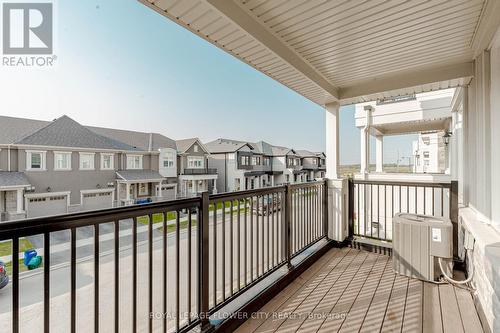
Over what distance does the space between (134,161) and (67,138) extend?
2.08 metres

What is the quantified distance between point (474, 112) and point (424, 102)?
3.73 m

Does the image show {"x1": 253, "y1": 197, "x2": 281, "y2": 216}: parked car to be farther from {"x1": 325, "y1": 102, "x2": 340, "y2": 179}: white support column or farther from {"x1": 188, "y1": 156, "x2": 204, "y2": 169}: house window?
{"x1": 188, "y1": 156, "x2": 204, "y2": 169}: house window

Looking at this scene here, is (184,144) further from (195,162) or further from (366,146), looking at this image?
(366,146)

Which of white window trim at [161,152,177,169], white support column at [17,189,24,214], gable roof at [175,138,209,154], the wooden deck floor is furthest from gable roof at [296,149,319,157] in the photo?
the wooden deck floor

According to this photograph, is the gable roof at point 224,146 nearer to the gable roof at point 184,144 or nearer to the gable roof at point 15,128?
the gable roof at point 184,144

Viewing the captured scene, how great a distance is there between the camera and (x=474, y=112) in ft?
8.29

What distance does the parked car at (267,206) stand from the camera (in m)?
2.26

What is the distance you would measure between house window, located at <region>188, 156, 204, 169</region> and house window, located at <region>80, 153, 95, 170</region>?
514 cm

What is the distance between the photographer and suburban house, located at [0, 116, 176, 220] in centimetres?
581

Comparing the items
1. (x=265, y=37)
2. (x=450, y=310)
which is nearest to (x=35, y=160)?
(x=265, y=37)

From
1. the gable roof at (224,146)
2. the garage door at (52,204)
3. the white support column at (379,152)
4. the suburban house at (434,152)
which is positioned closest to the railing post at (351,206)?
the white support column at (379,152)

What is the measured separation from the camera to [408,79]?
9.94ft

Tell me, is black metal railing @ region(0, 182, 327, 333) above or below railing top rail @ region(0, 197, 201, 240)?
below

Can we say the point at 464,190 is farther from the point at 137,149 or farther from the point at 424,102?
the point at 137,149
